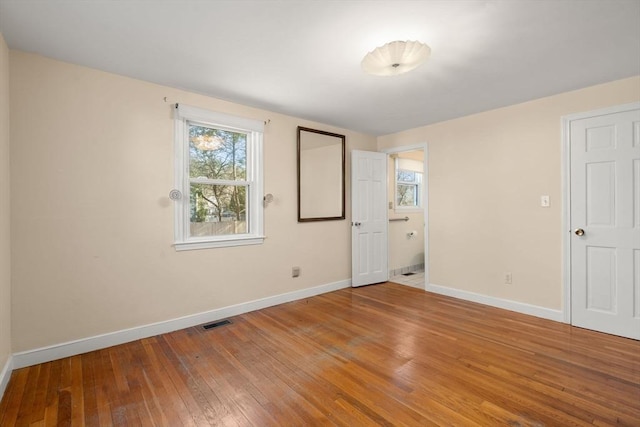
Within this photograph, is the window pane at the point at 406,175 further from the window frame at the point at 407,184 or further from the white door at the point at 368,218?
the white door at the point at 368,218

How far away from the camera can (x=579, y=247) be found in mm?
2973

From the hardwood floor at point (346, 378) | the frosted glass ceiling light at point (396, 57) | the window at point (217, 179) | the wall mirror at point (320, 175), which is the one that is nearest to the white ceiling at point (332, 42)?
the frosted glass ceiling light at point (396, 57)

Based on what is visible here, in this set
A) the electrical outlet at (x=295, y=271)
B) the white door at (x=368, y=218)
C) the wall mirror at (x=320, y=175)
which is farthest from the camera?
the white door at (x=368, y=218)

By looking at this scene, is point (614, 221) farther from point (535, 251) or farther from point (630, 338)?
point (630, 338)

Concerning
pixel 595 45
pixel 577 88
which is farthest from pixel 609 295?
pixel 595 45

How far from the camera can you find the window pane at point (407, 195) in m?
5.38

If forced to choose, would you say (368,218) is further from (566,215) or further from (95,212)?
(95,212)

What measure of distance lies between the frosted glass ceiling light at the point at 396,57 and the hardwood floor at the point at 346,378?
7.29 feet

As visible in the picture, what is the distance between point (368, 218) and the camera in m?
4.56

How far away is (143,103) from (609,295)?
4.80 m

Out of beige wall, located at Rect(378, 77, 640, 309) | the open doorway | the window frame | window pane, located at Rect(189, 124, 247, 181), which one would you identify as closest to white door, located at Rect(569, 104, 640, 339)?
beige wall, located at Rect(378, 77, 640, 309)

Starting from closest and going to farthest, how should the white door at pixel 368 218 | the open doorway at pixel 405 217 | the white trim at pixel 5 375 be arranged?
the white trim at pixel 5 375, the white door at pixel 368 218, the open doorway at pixel 405 217

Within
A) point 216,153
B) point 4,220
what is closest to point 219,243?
point 216,153

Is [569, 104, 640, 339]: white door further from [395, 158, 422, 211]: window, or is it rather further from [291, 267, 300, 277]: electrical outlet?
[291, 267, 300, 277]: electrical outlet
